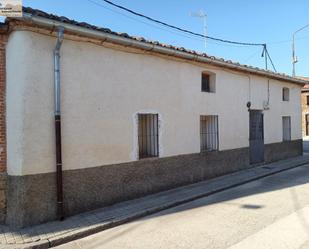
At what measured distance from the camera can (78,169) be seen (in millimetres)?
6871

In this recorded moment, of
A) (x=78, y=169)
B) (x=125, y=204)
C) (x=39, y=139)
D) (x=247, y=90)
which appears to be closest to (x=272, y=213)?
(x=125, y=204)

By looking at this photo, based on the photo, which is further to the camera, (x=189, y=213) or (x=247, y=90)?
(x=247, y=90)

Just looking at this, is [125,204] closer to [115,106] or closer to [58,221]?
[58,221]

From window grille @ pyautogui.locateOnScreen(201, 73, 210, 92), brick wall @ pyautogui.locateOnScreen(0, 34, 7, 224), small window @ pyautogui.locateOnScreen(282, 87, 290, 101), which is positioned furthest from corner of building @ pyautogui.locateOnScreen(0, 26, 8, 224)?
small window @ pyautogui.locateOnScreen(282, 87, 290, 101)

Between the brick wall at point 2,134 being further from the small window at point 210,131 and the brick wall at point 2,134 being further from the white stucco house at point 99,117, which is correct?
the small window at point 210,131

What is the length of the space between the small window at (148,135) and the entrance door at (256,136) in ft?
17.9

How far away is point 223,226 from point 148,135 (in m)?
3.59

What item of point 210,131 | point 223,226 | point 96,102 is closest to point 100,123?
point 96,102

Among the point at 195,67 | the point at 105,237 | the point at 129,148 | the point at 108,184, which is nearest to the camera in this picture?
the point at 105,237

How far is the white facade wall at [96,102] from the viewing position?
6176mm

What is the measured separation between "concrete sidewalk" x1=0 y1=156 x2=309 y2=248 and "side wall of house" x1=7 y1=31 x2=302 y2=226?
10.2 inches

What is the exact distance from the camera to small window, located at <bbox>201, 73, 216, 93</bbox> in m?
10.8

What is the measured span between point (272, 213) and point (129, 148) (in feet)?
11.6

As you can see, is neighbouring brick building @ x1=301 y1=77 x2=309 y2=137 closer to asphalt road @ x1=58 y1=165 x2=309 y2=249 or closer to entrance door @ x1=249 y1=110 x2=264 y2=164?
entrance door @ x1=249 y1=110 x2=264 y2=164
